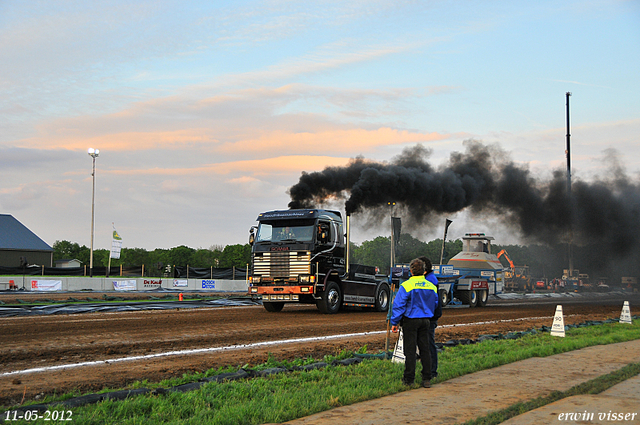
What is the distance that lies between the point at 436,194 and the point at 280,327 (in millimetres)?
21760

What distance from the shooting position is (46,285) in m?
36.2

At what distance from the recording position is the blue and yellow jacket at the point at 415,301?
8062 mm

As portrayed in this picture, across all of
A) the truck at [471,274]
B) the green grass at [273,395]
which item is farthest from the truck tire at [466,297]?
the green grass at [273,395]

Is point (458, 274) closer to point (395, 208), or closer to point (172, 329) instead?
point (395, 208)

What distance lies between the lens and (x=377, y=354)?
1015 cm

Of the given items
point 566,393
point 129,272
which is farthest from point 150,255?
point 566,393

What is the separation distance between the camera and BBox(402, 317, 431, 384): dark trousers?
7.96 m

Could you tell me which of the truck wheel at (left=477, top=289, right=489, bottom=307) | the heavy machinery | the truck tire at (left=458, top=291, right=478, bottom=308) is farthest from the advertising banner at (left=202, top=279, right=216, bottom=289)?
the heavy machinery

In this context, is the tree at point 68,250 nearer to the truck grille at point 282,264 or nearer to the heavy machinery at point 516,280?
the heavy machinery at point 516,280

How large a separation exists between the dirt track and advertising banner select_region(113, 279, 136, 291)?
71.5 feet

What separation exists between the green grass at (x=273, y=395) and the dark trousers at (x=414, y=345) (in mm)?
262

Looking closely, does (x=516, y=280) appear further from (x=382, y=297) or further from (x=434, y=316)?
(x=434, y=316)

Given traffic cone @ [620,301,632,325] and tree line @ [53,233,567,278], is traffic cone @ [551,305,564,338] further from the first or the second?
tree line @ [53,233,567,278]

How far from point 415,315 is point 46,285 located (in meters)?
33.9
